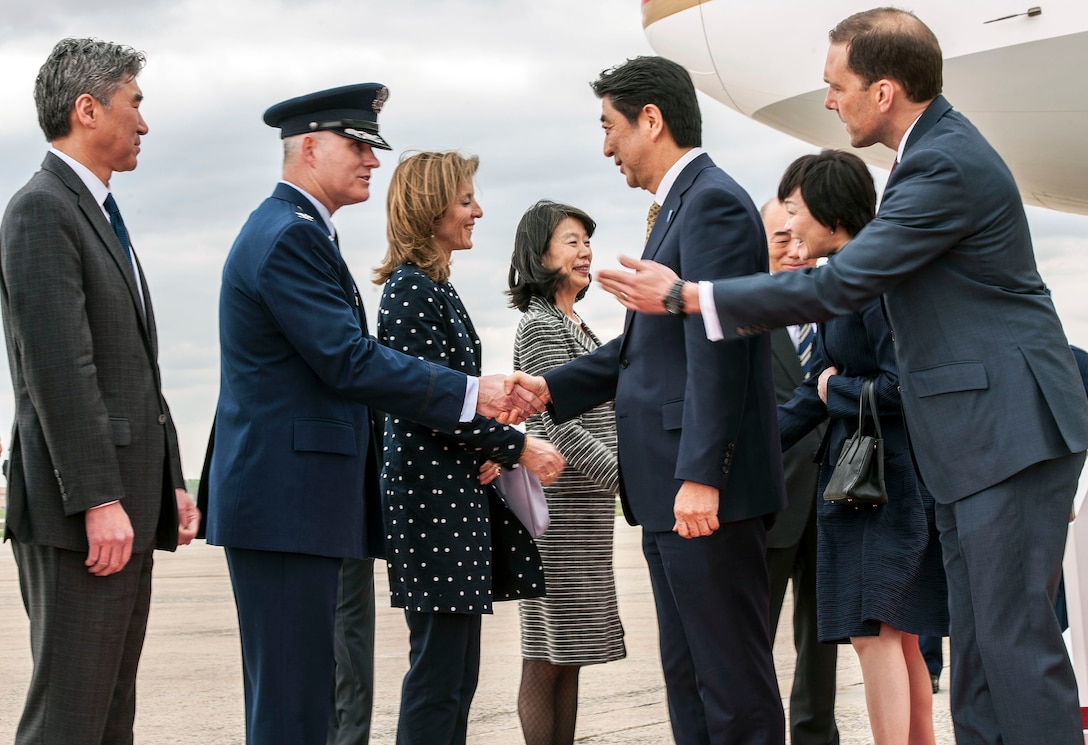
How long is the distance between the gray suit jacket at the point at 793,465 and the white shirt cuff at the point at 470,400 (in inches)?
48.4

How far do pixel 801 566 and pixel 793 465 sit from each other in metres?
0.35

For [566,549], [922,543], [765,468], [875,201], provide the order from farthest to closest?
[566,549]
[875,201]
[922,543]
[765,468]

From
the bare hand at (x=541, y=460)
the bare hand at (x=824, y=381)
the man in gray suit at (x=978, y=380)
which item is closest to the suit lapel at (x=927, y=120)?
the man in gray suit at (x=978, y=380)

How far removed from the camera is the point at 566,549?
12.8ft

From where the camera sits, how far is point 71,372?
8.75 ft

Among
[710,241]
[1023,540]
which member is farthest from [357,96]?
[1023,540]

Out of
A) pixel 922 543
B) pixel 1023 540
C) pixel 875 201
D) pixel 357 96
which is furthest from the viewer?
pixel 875 201

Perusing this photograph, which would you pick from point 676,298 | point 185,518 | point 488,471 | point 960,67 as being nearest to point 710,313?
point 676,298

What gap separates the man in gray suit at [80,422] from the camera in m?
2.66

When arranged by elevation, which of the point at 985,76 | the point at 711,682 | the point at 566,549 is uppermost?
the point at 985,76

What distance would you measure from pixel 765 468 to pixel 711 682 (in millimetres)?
515

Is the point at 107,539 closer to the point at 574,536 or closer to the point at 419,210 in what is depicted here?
the point at 419,210

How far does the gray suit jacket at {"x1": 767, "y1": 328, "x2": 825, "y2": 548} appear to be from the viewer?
399 cm

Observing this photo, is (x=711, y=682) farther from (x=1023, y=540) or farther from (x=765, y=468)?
(x=1023, y=540)
